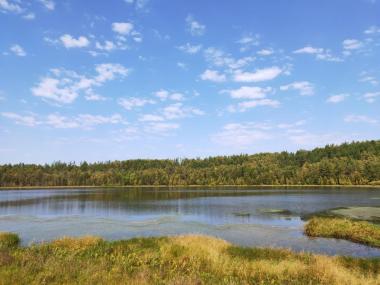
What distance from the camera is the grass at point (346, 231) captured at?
104 ft

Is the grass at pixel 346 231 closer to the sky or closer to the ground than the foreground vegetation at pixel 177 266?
closer to the ground

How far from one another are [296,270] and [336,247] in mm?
13271

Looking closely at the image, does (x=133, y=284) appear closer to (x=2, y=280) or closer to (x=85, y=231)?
(x=2, y=280)

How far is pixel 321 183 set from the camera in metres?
196

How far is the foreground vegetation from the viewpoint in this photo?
44.1 ft

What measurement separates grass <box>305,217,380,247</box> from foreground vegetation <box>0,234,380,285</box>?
11.1 metres

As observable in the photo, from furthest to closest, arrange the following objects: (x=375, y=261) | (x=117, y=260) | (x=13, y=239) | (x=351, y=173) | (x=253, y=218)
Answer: (x=351, y=173) → (x=253, y=218) → (x=13, y=239) → (x=375, y=261) → (x=117, y=260)

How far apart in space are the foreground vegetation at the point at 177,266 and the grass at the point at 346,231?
1113 cm

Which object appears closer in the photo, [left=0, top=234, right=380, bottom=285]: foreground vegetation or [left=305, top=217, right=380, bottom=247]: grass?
[left=0, top=234, right=380, bottom=285]: foreground vegetation

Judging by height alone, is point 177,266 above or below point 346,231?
above

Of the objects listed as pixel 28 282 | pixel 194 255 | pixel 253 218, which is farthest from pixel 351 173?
pixel 28 282

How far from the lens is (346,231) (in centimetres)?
3409

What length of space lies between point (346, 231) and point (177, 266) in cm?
2244

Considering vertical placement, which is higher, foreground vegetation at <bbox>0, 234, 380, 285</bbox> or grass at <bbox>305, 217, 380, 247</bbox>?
foreground vegetation at <bbox>0, 234, 380, 285</bbox>
